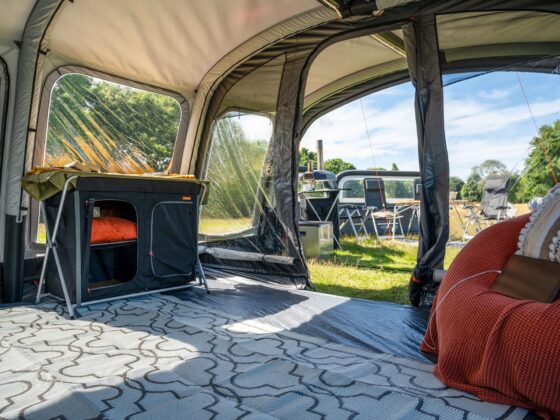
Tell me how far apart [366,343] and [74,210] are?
2.03 metres

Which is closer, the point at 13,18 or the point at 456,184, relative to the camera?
the point at 13,18

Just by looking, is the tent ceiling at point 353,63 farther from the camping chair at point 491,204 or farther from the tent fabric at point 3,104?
the tent fabric at point 3,104

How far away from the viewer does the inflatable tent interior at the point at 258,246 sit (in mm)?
1515

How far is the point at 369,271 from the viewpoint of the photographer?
419 centimetres

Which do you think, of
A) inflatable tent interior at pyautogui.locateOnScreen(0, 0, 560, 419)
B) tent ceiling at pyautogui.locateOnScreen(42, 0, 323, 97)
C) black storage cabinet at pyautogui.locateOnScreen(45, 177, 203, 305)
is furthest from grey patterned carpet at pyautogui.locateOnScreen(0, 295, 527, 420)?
tent ceiling at pyautogui.locateOnScreen(42, 0, 323, 97)

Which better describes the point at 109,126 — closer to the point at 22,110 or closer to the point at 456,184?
the point at 22,110

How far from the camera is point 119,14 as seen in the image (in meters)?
3.12

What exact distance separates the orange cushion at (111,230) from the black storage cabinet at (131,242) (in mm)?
49

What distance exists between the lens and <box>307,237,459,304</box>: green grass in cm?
336

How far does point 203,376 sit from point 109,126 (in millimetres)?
2797

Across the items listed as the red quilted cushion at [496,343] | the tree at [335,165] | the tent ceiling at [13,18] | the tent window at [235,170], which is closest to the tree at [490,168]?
the red quilted cushion at [496,343]

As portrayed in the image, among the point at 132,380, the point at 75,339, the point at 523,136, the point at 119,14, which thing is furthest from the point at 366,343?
the point at 119,14

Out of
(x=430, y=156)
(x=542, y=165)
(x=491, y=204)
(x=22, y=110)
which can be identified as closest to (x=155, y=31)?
(x=22, y=110)

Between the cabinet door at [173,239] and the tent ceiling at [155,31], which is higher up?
the tent ceiling at [155,31]
